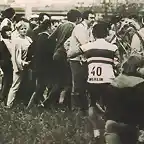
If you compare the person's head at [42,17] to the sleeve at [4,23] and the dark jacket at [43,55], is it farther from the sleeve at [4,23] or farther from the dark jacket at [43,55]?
the sleeve at [4,23]

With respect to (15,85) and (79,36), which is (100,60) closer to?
(79,36)

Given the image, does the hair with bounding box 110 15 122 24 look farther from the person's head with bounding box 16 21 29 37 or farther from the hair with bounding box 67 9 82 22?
the person's head with bounding box 16 21 29 37

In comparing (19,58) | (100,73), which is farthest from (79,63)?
(19,58)

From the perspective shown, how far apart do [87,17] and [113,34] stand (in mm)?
163

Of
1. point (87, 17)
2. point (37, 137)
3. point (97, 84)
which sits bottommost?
point (37, 137)

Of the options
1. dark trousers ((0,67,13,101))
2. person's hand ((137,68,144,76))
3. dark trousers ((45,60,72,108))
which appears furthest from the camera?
dark trousers ((0,67,13,101))

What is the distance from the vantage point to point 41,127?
2176mm

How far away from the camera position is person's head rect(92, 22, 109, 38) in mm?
2088

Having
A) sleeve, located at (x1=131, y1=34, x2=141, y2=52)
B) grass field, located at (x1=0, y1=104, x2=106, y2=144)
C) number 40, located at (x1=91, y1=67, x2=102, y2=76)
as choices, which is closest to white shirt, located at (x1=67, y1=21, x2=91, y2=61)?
number 40, located at (x1=91, y1=67, x2=102, y2=76)

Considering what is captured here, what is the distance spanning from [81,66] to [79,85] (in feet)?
0.33

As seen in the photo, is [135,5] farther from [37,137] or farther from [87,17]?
[37,137]

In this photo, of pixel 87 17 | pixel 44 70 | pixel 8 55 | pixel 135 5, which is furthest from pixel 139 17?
pixel 8 55

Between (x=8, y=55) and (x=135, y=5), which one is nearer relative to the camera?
(x=135, y=5)

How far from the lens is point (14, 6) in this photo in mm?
2195
